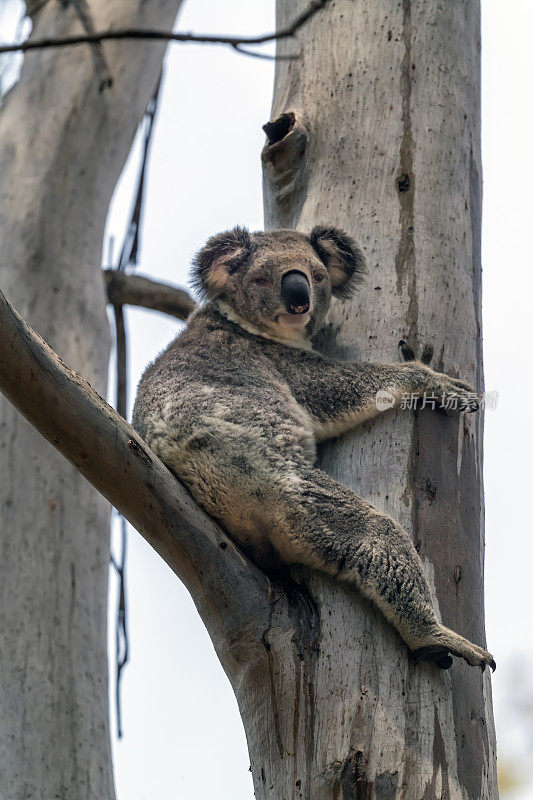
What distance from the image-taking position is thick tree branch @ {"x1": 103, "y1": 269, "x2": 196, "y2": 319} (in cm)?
594

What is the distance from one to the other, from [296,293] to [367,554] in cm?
123

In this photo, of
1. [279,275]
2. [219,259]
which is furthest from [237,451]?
[219,259]

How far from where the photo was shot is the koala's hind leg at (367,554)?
2.38 metres

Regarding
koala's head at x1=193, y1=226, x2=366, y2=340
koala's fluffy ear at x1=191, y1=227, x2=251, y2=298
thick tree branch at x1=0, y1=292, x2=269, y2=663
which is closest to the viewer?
thick tree branch at x1=0, y1=292, x2=269, y2=663

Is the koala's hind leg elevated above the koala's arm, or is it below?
below

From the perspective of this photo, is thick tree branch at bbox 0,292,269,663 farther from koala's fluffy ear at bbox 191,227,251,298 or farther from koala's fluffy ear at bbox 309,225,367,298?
koala's fluffy ear at bbox 191,227,251,298

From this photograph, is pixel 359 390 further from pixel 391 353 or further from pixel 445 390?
pixel 445 390

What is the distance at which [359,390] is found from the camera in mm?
2984

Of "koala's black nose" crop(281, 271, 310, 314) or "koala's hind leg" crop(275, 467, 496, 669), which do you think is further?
"koala's black nose" crop(281, 271, 310, 314)

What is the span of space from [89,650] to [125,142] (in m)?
3.25

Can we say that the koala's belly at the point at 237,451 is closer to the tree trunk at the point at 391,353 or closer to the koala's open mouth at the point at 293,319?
the tree trunk at the point at 391,353

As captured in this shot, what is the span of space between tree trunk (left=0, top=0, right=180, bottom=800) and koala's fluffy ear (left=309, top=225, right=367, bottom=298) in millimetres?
1942

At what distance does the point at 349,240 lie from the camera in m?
3.21

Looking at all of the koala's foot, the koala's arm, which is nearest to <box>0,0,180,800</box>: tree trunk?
the koala's arm
